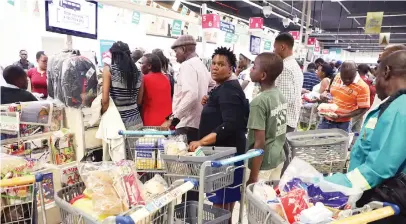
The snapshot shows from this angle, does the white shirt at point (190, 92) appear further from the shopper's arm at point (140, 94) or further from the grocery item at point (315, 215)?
the grocery item at point (315, 215)

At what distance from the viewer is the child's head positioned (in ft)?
8.23

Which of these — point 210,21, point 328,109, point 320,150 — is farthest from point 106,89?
point 210,21

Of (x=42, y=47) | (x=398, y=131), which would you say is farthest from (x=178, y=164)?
(x=42, y=47)

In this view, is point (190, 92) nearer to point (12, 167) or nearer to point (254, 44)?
point (12, 167)

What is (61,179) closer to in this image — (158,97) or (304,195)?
(158,97)

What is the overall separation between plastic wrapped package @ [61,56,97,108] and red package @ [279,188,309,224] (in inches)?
97.4

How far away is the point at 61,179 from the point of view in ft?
9.77

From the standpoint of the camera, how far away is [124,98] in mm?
3439

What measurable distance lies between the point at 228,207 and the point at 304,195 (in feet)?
4.84

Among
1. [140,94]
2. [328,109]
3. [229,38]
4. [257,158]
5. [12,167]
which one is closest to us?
[12,167]

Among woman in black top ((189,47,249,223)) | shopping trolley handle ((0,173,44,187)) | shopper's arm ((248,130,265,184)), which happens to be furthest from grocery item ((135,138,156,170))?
shopping trolley handle ((0,173,44,187))

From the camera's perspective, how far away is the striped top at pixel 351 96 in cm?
405

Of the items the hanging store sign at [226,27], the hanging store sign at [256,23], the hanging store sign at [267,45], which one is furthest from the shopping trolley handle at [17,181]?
the hanging store sign at [267,45]

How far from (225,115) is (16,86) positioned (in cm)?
275
